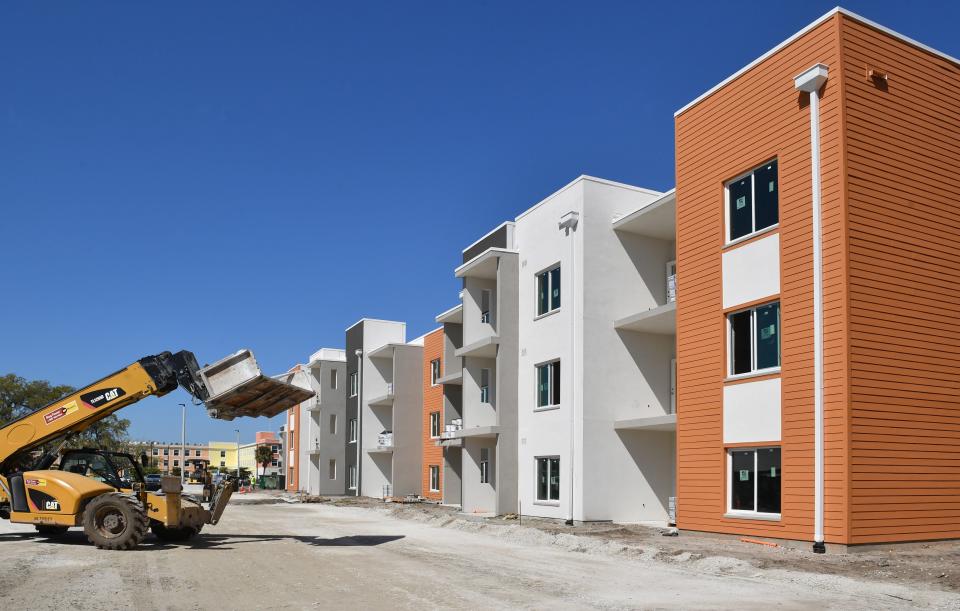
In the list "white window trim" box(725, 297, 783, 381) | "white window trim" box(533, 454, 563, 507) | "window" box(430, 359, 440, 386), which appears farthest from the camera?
"window" box(430, 359, 440, 386)

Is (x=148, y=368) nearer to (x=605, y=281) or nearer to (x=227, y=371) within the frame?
(x=227, y=371)

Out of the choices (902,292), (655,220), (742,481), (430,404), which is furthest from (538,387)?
(430,404)

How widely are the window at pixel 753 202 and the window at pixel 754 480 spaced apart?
16.2 ft

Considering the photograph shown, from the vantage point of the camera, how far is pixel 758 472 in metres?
18.7

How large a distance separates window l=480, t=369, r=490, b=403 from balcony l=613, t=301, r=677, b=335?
777 cm

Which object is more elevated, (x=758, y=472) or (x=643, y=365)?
(x=643, y=365)

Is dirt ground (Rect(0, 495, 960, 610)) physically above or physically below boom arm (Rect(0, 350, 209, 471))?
below

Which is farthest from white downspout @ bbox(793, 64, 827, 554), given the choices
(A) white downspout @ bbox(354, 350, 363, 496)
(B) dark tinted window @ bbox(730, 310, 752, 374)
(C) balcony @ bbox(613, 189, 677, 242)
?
(A) white downspout @ bbox(354, 350, 363, 496)

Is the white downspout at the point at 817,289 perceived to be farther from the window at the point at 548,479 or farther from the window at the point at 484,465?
the window at the point at 484,465

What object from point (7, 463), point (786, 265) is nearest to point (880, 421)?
point (786, 265)

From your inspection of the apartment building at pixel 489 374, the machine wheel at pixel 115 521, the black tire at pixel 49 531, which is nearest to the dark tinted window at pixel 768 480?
the apartment building at pixel 489 374

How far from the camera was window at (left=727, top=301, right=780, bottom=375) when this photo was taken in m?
18.7

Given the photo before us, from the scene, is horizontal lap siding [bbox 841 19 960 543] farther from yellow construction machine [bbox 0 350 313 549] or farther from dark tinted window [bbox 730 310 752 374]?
yellow construction machine [bbox 0 350 313 549]

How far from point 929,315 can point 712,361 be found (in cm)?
463
